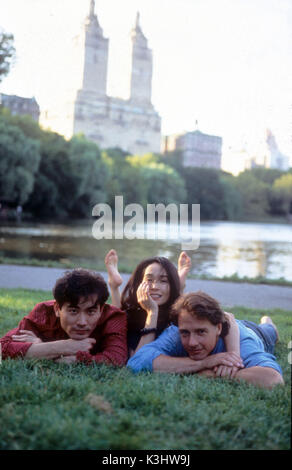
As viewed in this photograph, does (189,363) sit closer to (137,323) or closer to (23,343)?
(137,323)

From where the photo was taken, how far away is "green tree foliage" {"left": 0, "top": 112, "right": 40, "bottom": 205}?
3438 centimetres

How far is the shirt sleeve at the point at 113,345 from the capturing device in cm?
336

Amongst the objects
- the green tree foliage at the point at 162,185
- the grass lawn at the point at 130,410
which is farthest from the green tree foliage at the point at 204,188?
the grass lawn at the point at 130,410

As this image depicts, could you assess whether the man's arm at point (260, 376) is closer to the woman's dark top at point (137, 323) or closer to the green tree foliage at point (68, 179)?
the woman's dark top at point (137, 323)

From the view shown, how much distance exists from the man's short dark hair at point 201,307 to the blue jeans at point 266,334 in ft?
2.91

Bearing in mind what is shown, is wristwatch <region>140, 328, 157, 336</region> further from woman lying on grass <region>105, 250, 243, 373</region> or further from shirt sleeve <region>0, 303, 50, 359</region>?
shirt sleeve <region>0, 303, 50, 359</region>

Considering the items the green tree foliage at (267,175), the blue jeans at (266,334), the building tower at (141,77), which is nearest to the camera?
the blue jeans at (266,334)

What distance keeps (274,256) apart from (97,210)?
32451mm

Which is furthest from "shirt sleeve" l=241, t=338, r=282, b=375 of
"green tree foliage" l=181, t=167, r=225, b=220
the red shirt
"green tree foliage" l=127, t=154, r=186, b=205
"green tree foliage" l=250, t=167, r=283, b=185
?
"green tree foliage" l=250, t=167, r=283, b=185

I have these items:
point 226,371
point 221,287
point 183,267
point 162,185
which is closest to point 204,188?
point 162,185

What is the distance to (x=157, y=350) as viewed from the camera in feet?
11.2

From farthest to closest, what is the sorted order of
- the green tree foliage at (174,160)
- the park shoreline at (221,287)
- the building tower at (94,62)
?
the building tower at (94,62) < the green tree foliage at (174,160) < the park shoreline at (221,287)

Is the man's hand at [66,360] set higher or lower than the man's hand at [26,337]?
lower

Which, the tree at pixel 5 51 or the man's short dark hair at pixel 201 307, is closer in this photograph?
the man's short dark hair at pixel 201 307
